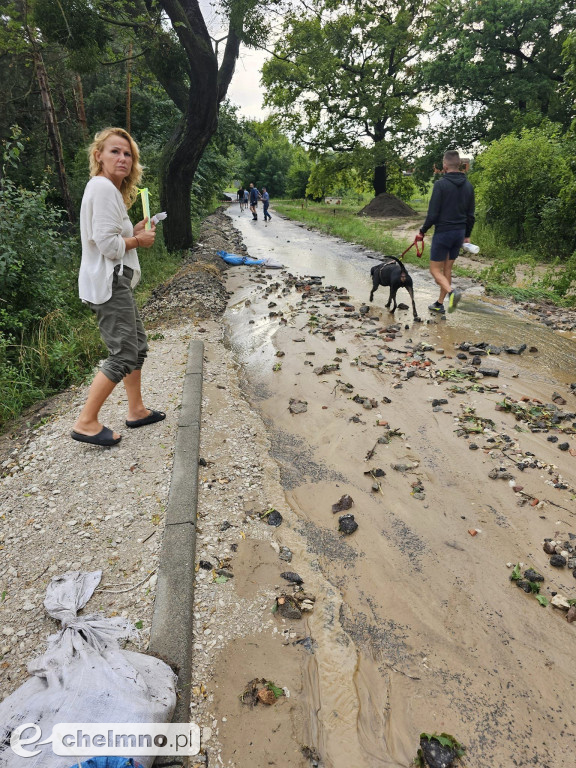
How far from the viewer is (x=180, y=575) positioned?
243 centimetres

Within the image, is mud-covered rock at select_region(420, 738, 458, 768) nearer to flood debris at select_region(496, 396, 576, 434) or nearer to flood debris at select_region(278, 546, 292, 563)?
flood debris at select_region(278, 546, 292, 563)

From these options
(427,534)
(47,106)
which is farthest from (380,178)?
(427,534)

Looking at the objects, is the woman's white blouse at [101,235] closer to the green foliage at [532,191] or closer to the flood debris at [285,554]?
the flood debris at [285,554]

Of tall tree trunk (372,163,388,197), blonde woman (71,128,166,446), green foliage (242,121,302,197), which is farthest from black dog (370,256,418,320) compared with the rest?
green foliage (242,121,302,197)

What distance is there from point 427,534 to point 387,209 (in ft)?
83.4

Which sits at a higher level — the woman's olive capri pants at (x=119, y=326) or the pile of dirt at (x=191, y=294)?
the woman's olive capri pants at (x=119, y=326)

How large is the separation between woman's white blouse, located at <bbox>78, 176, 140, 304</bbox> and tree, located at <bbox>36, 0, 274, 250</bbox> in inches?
314

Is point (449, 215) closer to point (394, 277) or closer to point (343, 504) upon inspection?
point (394, 277)

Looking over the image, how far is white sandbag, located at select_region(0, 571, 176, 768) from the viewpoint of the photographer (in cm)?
150

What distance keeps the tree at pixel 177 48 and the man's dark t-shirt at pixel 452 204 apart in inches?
251

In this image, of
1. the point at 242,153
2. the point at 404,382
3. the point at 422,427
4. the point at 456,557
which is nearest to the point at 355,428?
the point at 422,427

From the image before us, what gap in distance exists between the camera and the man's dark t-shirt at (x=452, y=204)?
6500mm

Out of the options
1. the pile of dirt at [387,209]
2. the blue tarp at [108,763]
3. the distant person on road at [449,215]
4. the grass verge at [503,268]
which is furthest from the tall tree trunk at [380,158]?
the blue tarp at [108,763]

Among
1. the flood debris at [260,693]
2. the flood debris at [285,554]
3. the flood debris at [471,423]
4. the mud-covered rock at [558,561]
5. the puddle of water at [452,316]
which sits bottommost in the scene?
the flood debris at [260,693]
